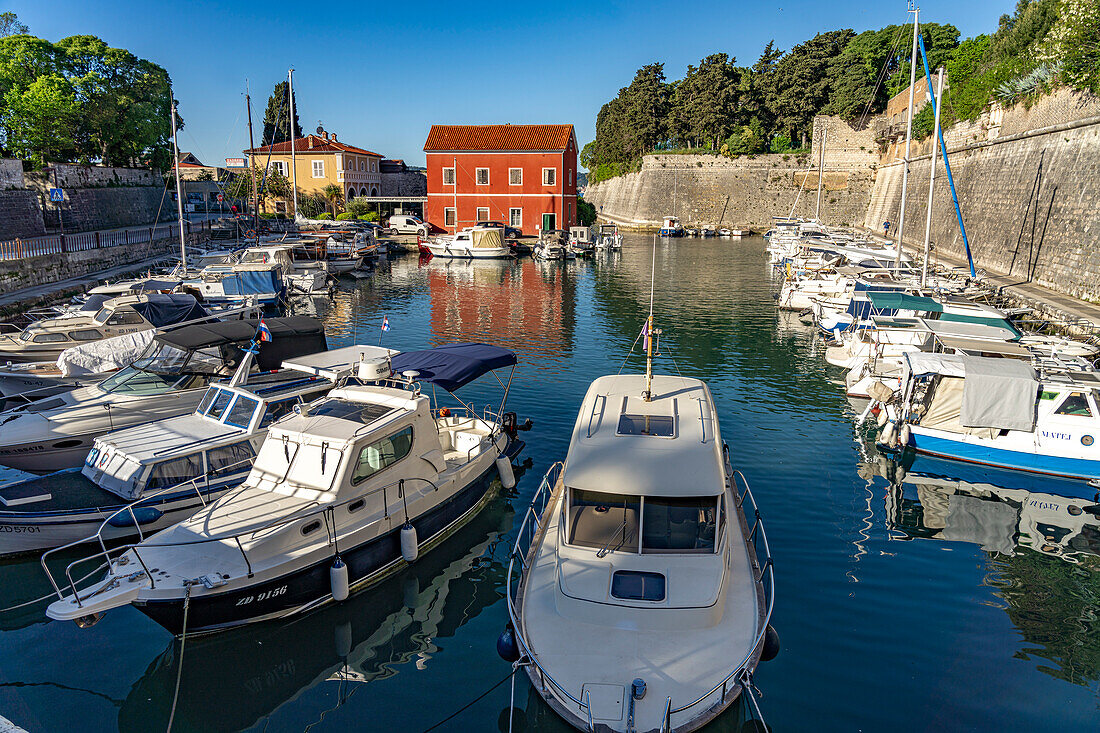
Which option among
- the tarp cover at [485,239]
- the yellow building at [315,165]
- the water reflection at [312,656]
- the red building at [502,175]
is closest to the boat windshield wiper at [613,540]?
the water reflection at [312,656]

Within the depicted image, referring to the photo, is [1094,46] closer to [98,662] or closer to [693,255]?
[693,255]

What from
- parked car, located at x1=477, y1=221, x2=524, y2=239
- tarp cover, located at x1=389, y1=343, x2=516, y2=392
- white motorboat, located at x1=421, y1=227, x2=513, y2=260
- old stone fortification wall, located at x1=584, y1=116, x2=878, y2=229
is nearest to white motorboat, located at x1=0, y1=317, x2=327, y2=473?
tarp cover, located at x1=389, y1=343, x2=516, y2=392

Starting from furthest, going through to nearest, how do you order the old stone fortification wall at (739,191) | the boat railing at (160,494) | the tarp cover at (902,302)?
the old stone fortification wall at (739,191)
the tarp cover at (902,302)
the boat railing at (160,494)

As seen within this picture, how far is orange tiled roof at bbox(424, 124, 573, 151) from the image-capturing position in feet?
206

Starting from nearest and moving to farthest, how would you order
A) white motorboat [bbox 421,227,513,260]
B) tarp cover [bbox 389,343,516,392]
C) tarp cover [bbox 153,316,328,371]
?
tarp cover [bbox 389,343,516,392]
tarp cover [bbox 153,316,328,371]
white motorboat [bbox 421,227,513,260]

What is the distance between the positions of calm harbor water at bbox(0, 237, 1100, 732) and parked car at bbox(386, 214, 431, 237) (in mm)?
48775

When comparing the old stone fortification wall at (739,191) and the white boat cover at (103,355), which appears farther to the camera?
the old stone fortification wall at (739,191)

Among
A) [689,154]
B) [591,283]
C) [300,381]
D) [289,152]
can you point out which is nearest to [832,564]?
[300,381]

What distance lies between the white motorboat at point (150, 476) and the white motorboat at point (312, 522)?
843 mm

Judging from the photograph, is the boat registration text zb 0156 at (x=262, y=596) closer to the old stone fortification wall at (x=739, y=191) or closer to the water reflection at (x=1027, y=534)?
the water reflection at (x=1027, y=534)

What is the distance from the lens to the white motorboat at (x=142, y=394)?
1370 cm

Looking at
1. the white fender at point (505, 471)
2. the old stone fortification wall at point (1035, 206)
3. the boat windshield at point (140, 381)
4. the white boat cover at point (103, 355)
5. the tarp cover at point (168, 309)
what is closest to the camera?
the white fender at point (505, 471)

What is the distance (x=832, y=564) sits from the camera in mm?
11789

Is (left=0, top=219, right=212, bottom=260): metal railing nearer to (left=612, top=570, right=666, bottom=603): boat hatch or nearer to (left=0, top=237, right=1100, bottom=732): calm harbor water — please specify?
(left=0, top=237, right=1100, bottom=732): calm harbor water
